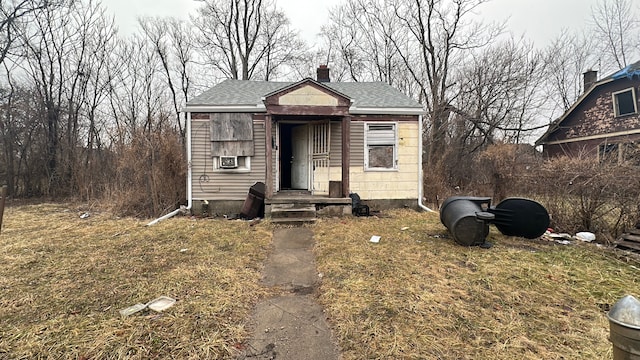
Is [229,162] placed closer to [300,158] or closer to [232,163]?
[232,163]

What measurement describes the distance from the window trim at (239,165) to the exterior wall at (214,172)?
0.10 feet

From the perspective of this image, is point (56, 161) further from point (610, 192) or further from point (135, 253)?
point (610, 192)

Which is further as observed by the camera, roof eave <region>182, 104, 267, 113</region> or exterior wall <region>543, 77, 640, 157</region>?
exterior wall <region>543, 77, 640, 157</region>

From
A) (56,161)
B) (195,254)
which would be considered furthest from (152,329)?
(56,161)

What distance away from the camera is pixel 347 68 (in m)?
20.3

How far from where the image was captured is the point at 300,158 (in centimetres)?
903

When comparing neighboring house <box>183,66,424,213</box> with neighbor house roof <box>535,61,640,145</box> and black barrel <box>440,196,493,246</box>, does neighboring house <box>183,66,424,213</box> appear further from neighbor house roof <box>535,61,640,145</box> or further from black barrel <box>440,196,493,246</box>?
neighbor house roof <box>535,61,640,145</box>

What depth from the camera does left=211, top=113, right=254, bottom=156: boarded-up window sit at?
784 cm

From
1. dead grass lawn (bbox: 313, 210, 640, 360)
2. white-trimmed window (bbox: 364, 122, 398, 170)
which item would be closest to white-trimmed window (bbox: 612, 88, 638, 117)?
white-trimmed window (bbox: 364, 122, 398, 170)

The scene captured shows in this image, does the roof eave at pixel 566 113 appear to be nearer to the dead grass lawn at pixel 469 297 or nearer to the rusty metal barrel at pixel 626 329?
the dead grass lawn at pixel 469 297

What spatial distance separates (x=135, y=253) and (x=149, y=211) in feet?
12.0

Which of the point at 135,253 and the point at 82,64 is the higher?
the point at 82,64

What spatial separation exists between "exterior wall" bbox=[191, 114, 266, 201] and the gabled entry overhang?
1.13 metres

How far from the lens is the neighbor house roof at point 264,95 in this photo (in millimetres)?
7809
